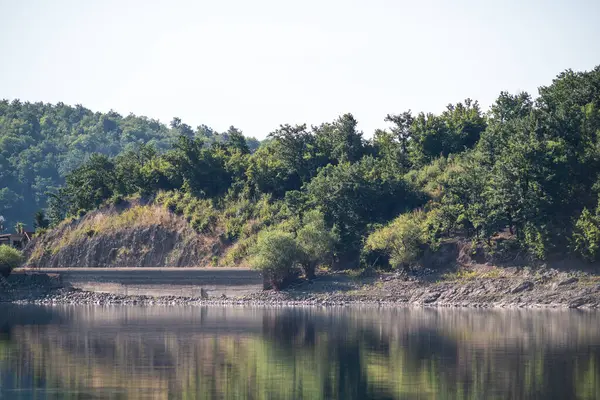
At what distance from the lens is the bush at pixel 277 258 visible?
3167 inches

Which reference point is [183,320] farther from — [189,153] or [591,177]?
[189,153]

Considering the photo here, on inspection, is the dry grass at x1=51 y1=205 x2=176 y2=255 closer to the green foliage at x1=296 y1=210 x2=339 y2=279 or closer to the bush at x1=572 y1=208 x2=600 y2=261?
the green foliage at x1=296 y1=210 x2=339 y2=279

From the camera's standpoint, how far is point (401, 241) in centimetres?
8006

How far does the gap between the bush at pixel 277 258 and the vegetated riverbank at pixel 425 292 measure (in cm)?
123

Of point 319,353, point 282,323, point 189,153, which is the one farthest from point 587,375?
point 189,153

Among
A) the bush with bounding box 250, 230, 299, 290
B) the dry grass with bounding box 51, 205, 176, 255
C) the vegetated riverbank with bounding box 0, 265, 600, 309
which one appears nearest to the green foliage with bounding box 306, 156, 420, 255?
the vegetated riverbank with bounding box 0, 265, 600, 309

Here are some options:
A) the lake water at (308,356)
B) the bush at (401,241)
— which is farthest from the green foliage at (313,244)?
the lake water at (308,356)

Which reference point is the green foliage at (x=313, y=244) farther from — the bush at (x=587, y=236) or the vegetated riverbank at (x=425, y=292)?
the bush at (x=587, y=236)

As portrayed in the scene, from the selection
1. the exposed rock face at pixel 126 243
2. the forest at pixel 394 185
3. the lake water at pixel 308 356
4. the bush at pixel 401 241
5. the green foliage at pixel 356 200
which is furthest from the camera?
the exposed rock face at pixel 126 243

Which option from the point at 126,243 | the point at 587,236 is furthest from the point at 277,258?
the point at 126,243

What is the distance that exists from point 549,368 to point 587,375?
2.17 m

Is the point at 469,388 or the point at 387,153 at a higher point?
the point at 387,153

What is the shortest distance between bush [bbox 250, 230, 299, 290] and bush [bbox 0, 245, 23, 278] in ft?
79.4

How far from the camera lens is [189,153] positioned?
10375cm
